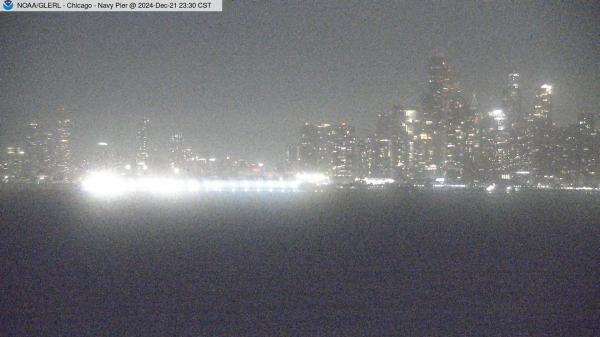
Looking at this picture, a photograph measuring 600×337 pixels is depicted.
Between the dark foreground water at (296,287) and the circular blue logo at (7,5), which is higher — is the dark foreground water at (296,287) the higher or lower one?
the lower one

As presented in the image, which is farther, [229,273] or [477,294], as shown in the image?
[229,273]

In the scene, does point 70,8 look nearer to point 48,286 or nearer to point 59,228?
point 48,286

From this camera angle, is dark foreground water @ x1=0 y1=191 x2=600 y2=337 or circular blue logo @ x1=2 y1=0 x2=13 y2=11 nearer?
dark foreground water @ x1=0 y1=191 x2=600 y2=337

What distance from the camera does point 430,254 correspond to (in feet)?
85.7

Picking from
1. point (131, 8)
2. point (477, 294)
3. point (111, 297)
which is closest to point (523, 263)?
point (477, 294)

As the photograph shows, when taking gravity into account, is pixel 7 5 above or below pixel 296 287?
above

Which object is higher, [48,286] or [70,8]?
[70,8]

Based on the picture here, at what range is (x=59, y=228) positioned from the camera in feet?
134

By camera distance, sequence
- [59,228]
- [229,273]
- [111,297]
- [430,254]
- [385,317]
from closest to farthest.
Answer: [385,317], [111,297], [229,273], [430,254], [59,228]

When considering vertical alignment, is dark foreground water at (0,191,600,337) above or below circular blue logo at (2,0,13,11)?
below

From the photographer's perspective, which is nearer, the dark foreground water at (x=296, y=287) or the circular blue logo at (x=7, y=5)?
the dark foreground water at (x=296, y=287)

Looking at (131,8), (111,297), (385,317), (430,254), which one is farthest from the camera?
(430,254)

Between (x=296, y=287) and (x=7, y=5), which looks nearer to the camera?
(x=296, y=287)

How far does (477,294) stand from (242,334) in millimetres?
8582
